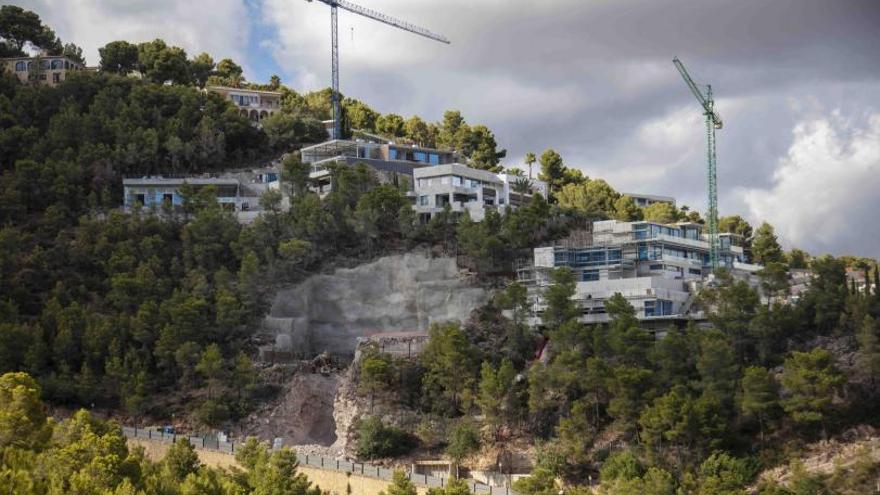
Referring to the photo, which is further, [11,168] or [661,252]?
[11,168]

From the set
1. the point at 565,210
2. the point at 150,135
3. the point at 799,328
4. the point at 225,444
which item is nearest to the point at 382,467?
the point at 225,444

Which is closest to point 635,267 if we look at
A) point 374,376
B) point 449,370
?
point 449,370

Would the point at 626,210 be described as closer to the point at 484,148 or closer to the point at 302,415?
the point at 484,148

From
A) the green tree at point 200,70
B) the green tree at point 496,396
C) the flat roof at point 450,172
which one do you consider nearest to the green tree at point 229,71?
the green tree at point 200,70

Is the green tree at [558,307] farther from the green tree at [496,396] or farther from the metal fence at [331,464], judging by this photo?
the metal fence at [331,464]

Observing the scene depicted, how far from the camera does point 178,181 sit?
104562 mm

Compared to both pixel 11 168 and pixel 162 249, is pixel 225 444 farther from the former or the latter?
pixel 11 168

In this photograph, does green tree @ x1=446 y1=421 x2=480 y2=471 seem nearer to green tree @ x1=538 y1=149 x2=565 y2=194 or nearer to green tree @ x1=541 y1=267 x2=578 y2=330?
green tree @ x1=541 y1=267 x2=578 y2=330

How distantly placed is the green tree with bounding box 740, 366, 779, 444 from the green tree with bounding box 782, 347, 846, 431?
0.66m

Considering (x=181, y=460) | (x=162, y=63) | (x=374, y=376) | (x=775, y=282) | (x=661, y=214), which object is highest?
(x=162, y=63)

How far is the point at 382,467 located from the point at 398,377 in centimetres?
839

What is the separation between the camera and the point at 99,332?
82562 millimetres

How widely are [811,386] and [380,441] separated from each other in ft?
71.9

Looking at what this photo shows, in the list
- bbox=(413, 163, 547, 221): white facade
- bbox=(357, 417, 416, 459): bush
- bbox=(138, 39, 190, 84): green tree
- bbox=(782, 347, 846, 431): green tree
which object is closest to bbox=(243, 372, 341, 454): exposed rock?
bbox=(357, 417, 416, 459): bush
